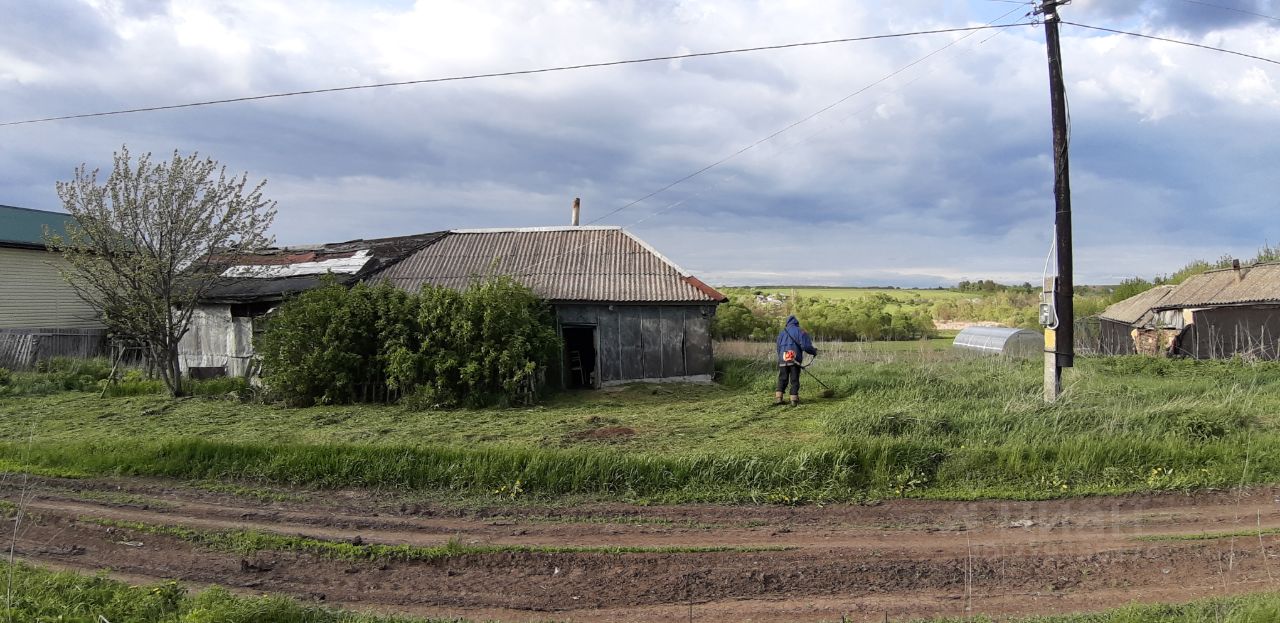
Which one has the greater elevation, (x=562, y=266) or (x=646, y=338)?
(x=562, y=266)

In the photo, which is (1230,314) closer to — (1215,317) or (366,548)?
(1215,317)

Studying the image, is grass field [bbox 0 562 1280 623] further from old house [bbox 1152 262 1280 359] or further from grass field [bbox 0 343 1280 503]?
old house [bbox 1152 262 1280 359]

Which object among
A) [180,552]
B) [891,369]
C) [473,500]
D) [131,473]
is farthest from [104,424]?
[891,369]

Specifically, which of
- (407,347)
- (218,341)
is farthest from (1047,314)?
(218,341)

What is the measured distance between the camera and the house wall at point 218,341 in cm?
1861

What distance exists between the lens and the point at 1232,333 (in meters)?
20.1

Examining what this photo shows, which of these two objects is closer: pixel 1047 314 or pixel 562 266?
pixel 1047 314

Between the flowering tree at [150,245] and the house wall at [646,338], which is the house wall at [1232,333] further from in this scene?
the flowering tree at [150,245]

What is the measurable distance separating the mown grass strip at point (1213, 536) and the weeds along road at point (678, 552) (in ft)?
0.08

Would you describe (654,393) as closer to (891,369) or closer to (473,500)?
(891,369)

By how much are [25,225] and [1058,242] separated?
34801 mm

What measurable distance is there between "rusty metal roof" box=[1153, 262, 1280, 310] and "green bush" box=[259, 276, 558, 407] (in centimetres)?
1935

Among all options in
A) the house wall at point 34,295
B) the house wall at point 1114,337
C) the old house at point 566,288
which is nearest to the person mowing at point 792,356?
the old house at point 566,288

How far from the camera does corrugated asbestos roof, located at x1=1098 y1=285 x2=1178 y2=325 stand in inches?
952
